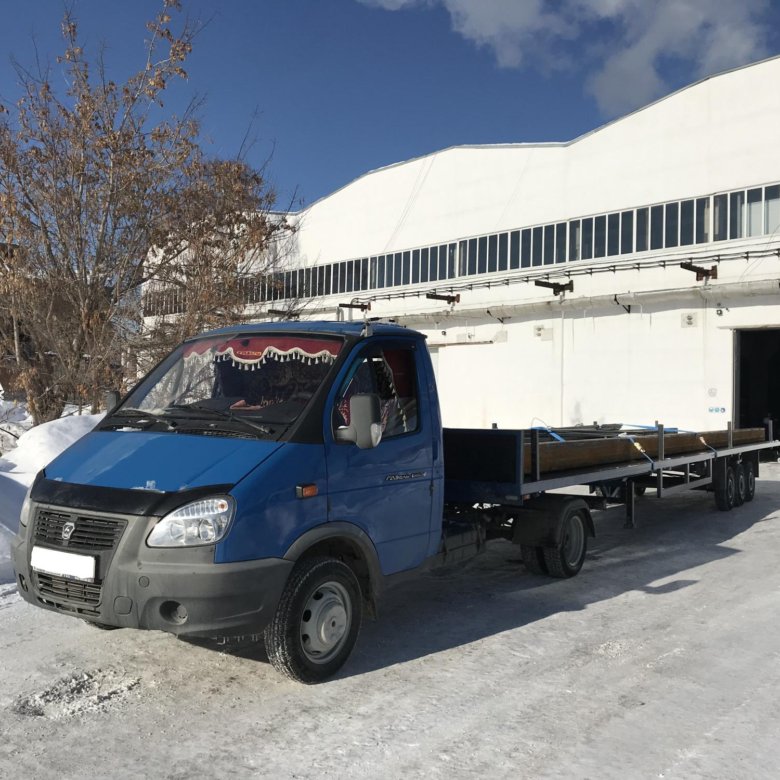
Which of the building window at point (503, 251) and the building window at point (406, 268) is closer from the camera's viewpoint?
the building window at point (503, 251)

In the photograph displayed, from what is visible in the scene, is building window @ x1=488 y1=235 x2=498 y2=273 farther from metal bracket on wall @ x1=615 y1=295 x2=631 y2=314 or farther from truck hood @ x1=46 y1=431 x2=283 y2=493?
truck hood @ x1=46 y1=431 x2=283 y2=493

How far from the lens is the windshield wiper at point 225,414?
178 inches

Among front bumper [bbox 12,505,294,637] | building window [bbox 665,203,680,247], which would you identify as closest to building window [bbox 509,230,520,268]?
building window [bbox 665,203,680,247]

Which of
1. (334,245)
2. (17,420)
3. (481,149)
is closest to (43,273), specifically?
(17,420)

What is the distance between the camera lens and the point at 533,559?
288 inches

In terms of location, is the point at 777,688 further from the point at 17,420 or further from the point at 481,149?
the point at 481,149

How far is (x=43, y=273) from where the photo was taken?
13.1m

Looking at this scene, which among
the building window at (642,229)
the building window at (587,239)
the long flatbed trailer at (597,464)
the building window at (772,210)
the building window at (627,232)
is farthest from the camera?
the building window at (587,239)

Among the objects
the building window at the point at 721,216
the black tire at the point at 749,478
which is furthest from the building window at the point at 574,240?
the black tire at the point at 749,478

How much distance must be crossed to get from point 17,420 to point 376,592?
1435cm

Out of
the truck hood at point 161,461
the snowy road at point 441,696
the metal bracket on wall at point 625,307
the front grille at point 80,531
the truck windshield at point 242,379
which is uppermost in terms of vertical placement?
the metal bracket on wall at point 625,307

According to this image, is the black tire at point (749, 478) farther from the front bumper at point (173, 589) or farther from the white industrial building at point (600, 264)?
the front bumper at point (173, 589)

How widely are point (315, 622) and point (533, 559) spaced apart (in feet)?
11.0

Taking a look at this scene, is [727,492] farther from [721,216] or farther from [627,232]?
[627,232]
